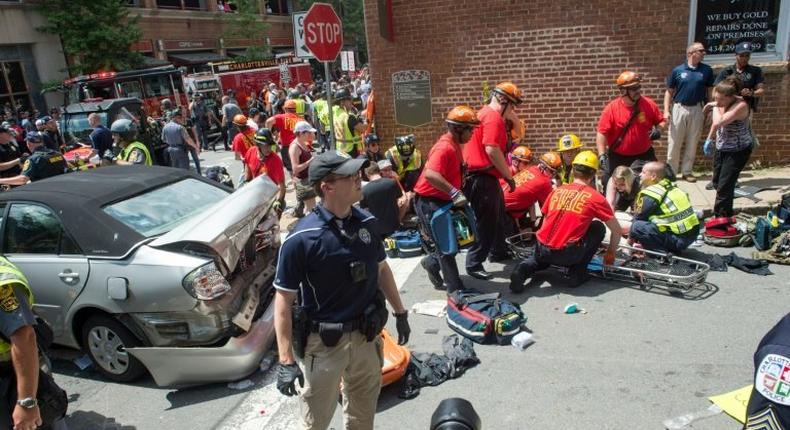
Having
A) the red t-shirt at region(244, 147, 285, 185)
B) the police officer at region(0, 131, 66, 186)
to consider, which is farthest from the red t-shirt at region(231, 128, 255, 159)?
the police officer at region(0, 131, 66, 186)

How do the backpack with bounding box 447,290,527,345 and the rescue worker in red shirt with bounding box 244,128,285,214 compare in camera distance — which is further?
the rescue worker in red shirt with bounding box 244,128,285,214

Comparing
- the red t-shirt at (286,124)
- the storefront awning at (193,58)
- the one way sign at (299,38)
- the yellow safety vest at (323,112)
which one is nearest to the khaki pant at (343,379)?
the one way sign at (299,38)

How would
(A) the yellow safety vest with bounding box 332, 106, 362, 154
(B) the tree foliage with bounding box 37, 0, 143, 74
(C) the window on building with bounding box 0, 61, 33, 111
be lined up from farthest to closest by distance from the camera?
(B) the tree foliage with bounding box 37, 0, 143, 74
(C) the window on building with bounding box 0, 61, 33, 111
(A) the yellow safety vest with bounding box 332, 106, 362, 154

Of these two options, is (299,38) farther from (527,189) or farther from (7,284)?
(7,284)

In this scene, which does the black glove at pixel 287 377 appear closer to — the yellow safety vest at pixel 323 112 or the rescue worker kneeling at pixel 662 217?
the rescue worker kneeling at pixel 662 217

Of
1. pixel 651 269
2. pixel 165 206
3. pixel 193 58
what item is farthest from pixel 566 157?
pixel 193 58

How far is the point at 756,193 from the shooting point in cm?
736

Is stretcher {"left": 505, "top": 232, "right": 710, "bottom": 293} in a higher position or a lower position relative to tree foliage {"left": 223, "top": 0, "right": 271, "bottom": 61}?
lower

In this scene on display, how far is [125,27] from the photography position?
26.2 metres

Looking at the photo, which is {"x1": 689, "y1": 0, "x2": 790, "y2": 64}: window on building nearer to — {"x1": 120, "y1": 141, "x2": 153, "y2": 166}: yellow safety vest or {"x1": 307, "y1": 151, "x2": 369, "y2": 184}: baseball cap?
{"x1": 307, "y1": 151, "x2": 369, "y2": 184}: baseball cap

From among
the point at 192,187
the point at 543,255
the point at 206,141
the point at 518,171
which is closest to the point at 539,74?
the point at 518,171

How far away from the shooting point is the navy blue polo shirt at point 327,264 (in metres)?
2.68

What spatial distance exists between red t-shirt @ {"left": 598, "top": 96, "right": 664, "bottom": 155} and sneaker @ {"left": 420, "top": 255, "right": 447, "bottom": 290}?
9.21 ft

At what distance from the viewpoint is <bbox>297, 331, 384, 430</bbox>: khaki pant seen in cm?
277
